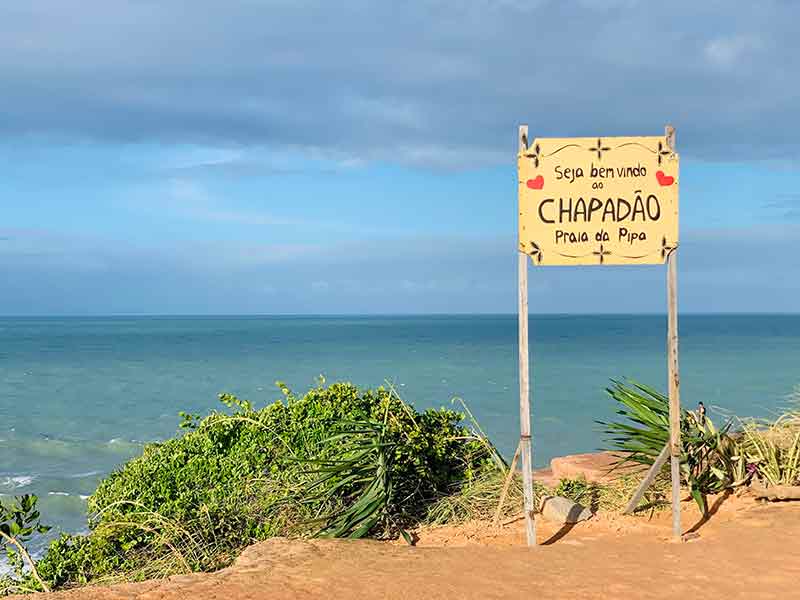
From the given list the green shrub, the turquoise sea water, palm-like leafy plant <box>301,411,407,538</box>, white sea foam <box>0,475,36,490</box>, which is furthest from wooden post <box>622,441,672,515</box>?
white sea foam <box>0,475,36,490</box>

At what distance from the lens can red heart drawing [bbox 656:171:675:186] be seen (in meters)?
6.81

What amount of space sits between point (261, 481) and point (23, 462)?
14.3 m

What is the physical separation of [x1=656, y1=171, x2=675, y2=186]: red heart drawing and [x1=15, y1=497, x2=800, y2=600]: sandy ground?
305 centimetres

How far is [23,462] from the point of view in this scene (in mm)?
19656

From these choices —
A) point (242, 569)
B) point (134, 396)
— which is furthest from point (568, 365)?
point (242, 569)

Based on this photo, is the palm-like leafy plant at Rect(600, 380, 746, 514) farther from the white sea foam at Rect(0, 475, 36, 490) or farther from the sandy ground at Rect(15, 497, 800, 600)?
the white sea foam at Rect(0, 475, 36, 490)

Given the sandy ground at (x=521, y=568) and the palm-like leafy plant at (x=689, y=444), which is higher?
the palm-like leafy plant at (x=689, y=444)

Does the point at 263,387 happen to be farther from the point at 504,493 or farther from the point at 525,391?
the point at 525,391

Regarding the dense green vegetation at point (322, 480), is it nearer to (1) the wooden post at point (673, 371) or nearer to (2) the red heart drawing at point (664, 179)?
(1) the wooden post at point (673, 371)

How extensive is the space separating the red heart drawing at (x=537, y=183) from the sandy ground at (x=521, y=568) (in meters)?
3.00

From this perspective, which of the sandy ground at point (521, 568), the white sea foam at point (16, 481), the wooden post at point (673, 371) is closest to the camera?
the sandy ground at point (521, 568)

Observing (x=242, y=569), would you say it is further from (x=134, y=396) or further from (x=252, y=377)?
(x=252, y=377)

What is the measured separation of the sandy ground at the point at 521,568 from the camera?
5195 millimetres

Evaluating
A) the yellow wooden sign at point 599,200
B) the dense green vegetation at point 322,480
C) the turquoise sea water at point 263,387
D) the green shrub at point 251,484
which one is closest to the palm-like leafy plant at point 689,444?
the dense green vegetation at point 322,480
